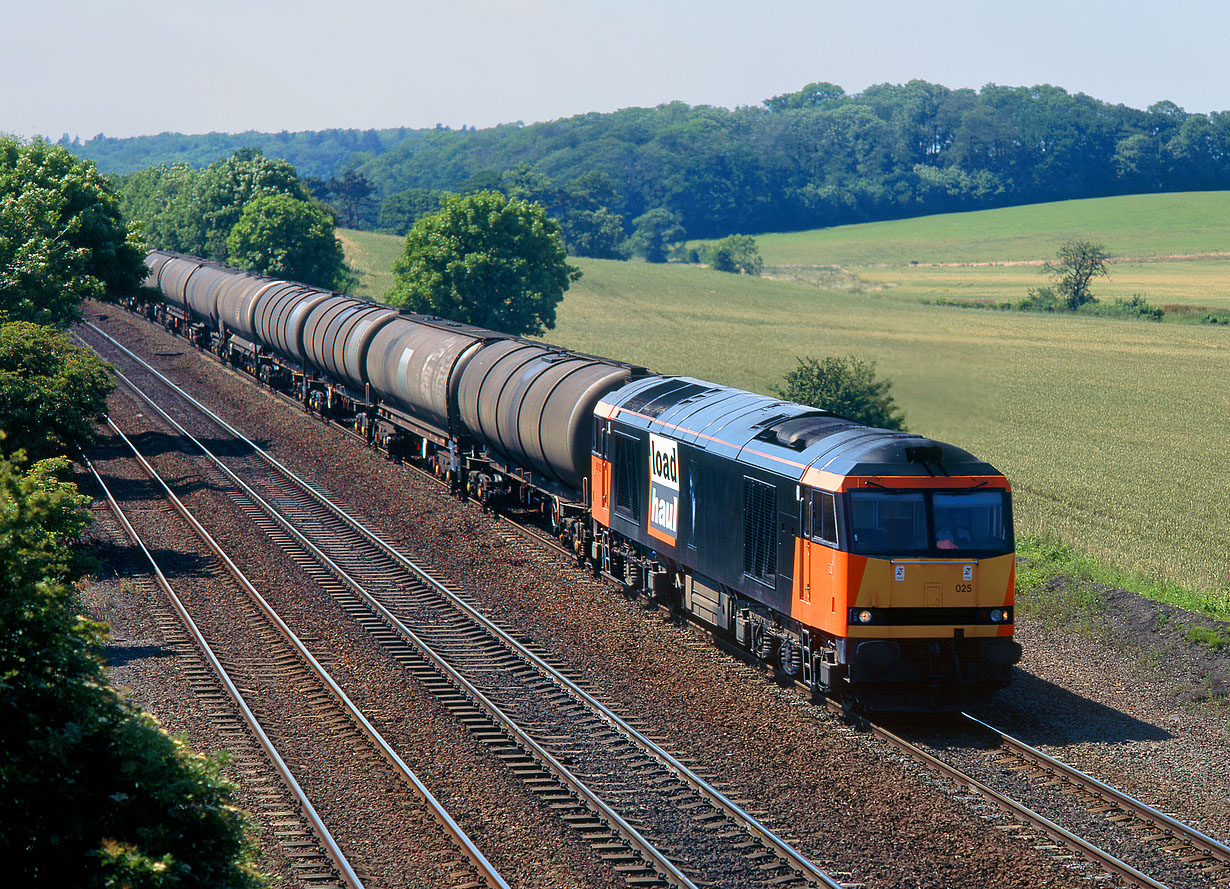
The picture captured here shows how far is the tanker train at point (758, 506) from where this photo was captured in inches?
597

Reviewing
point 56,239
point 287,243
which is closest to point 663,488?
point 56,239

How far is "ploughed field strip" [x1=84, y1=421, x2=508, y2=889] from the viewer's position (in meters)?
12.1

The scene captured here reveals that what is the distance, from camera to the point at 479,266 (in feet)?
198

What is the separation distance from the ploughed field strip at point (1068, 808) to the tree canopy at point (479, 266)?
4806 centimetres

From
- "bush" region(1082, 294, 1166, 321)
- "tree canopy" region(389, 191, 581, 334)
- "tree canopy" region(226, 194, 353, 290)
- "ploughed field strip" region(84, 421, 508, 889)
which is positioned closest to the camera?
"ploughed field strip" region(84, 421, 508, 889)

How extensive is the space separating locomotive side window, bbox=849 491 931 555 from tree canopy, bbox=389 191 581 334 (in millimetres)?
47099

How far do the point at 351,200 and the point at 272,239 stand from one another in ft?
379

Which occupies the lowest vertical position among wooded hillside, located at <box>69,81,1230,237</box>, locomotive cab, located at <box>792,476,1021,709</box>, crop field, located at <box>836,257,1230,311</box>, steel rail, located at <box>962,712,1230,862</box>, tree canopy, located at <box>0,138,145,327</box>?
steel rail, located at <box>962,712,1230,862</box>

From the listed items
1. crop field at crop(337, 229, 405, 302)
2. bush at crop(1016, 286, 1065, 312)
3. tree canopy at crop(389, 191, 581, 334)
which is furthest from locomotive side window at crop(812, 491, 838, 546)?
crop field at crop(337, 229, 405, 302)

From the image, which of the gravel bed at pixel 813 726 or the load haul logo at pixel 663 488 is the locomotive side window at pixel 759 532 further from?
the load haul logo at pixel 663 488

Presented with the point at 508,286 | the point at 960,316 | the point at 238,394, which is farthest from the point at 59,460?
the point at 960,316

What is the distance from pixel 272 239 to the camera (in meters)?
73.8

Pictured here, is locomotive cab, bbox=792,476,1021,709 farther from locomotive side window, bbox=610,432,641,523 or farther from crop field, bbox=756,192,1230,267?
crop field, bbox=756,192,1230,267

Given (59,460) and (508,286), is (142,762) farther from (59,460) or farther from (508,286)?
(508,286)
